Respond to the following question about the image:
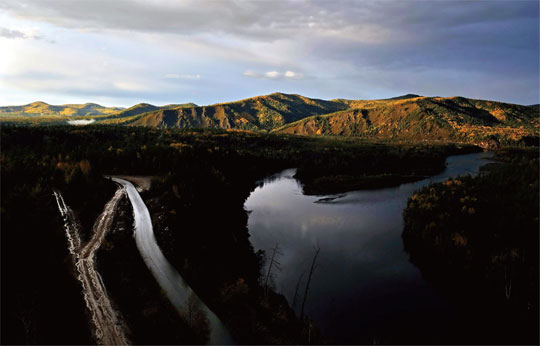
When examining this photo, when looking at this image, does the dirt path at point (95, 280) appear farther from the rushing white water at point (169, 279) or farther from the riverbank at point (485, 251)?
the riverbank at point (485, 251)

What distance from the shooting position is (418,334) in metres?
31.4

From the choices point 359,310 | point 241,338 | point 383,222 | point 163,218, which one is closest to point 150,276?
point 241,338

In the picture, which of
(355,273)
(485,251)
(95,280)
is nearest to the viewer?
(95,280)

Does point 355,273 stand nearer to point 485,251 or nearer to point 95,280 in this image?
point 485,251

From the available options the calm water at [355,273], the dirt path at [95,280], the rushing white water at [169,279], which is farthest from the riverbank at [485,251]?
the dirt path at [95,280]

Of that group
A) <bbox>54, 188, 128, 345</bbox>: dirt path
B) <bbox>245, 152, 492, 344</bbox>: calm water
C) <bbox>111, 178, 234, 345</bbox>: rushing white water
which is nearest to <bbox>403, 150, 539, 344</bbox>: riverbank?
<bbox>245, 152, 492, 344</bbox>: calm water

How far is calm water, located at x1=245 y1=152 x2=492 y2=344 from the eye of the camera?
32594 mm

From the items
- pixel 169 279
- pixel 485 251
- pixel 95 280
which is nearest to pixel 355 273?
pixel 485 251

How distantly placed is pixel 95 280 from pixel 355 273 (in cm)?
3409

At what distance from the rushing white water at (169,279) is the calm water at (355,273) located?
35.1ft

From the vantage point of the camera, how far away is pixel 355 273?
4338cm

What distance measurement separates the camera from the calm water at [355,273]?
107ft

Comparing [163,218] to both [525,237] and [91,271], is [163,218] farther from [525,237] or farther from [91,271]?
[525,237]

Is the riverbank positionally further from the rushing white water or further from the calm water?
the rushing white water
